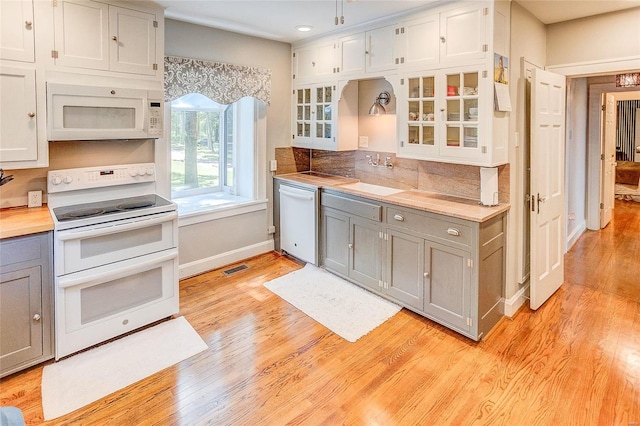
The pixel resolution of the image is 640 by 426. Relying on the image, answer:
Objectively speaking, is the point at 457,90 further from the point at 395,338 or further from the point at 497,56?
the point at 395,338

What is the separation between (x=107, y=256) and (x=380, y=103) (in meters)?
2.84

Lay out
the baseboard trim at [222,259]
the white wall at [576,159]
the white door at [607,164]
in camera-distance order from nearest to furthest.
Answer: the baseboard trim at [222,259], the white wall at [576,159], the white door at [607,164]

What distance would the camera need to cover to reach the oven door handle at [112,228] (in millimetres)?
2436

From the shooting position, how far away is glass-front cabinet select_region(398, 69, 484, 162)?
2.92 metres

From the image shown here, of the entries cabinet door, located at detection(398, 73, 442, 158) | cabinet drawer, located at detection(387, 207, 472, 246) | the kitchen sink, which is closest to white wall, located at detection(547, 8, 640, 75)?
cabinet door, located at detection(398, 73, 442, 158)

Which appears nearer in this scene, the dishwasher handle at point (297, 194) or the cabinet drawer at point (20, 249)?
the cabinet drawer at point (20, 249)

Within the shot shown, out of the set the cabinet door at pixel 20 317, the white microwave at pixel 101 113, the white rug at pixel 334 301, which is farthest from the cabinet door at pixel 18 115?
the white rug at pixel 334 301

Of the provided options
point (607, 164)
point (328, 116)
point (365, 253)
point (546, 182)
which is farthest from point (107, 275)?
point (607, 164)

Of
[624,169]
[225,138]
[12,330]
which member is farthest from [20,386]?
[624,169]

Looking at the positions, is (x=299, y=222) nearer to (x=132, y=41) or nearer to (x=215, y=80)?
(x=215, y=80)

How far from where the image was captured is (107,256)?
2.64 metres

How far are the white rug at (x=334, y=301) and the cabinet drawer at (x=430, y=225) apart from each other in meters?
0.74

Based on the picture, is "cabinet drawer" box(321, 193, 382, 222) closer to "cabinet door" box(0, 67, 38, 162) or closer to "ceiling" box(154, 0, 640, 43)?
"ceiling" box(154, 0, 640, 43)

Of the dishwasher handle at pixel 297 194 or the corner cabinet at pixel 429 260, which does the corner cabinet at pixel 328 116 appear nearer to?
the dishwasher handle at pixel 297 194
